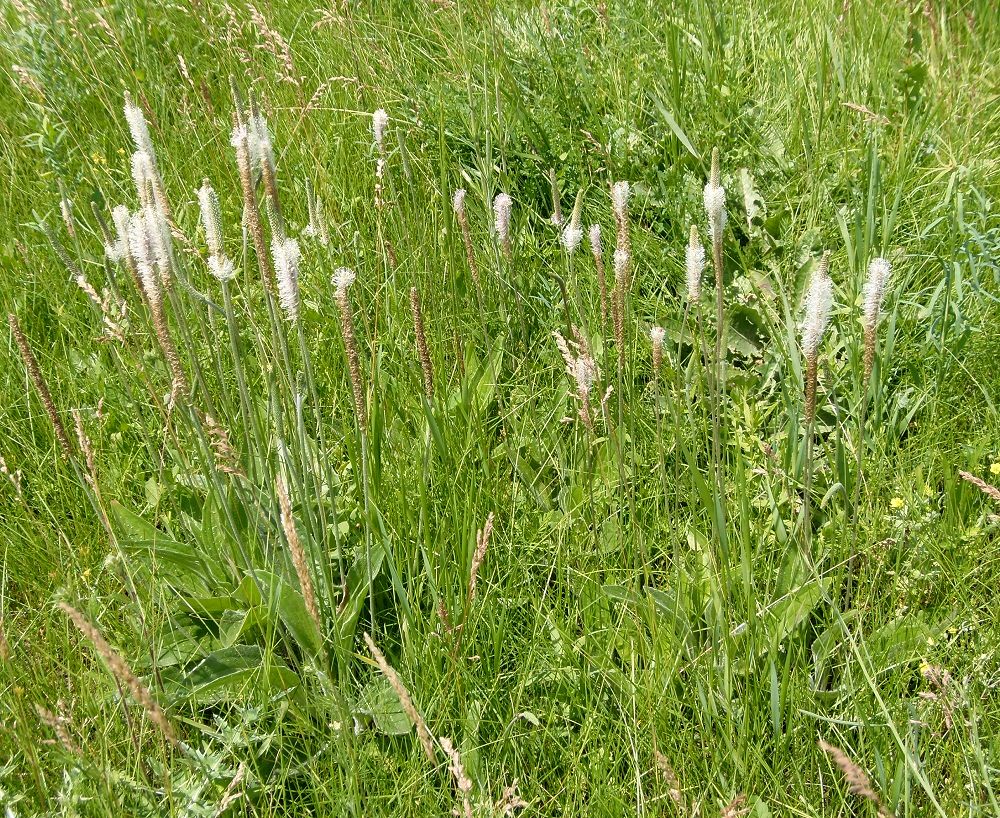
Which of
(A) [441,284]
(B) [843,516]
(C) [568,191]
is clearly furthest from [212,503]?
(C) [568,191]

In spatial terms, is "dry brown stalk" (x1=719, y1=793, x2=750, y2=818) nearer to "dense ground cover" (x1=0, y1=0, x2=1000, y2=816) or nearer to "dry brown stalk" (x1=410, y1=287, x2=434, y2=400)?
"dense ground cover" (x1=0, y1=0, x2=1000, y2=816)

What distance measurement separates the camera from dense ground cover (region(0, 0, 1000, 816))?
155 cm

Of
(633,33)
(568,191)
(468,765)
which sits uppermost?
(633,33)

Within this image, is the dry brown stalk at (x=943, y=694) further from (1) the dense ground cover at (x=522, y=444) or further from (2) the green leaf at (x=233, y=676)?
(2) the green leaf at (x=233, y=676)

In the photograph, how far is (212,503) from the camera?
6.46ft

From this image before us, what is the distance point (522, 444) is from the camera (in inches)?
86.4

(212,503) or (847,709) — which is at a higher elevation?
(212,503)

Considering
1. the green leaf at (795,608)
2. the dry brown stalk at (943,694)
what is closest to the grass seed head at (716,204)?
the green leaf at (795,608)

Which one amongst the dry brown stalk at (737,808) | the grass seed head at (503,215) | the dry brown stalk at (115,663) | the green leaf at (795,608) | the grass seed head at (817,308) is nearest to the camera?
the dry brown stalk at (115,663)

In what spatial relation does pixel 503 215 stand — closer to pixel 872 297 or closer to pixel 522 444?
pixel 522 444

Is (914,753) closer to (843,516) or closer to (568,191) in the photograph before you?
(843,516)

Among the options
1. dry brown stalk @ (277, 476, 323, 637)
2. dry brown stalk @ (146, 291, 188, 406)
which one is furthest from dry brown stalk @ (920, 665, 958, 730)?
dry brown stalk @ (146, 291, 188, 406)

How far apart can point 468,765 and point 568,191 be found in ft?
5.97

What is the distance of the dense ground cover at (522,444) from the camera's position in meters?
1.55
